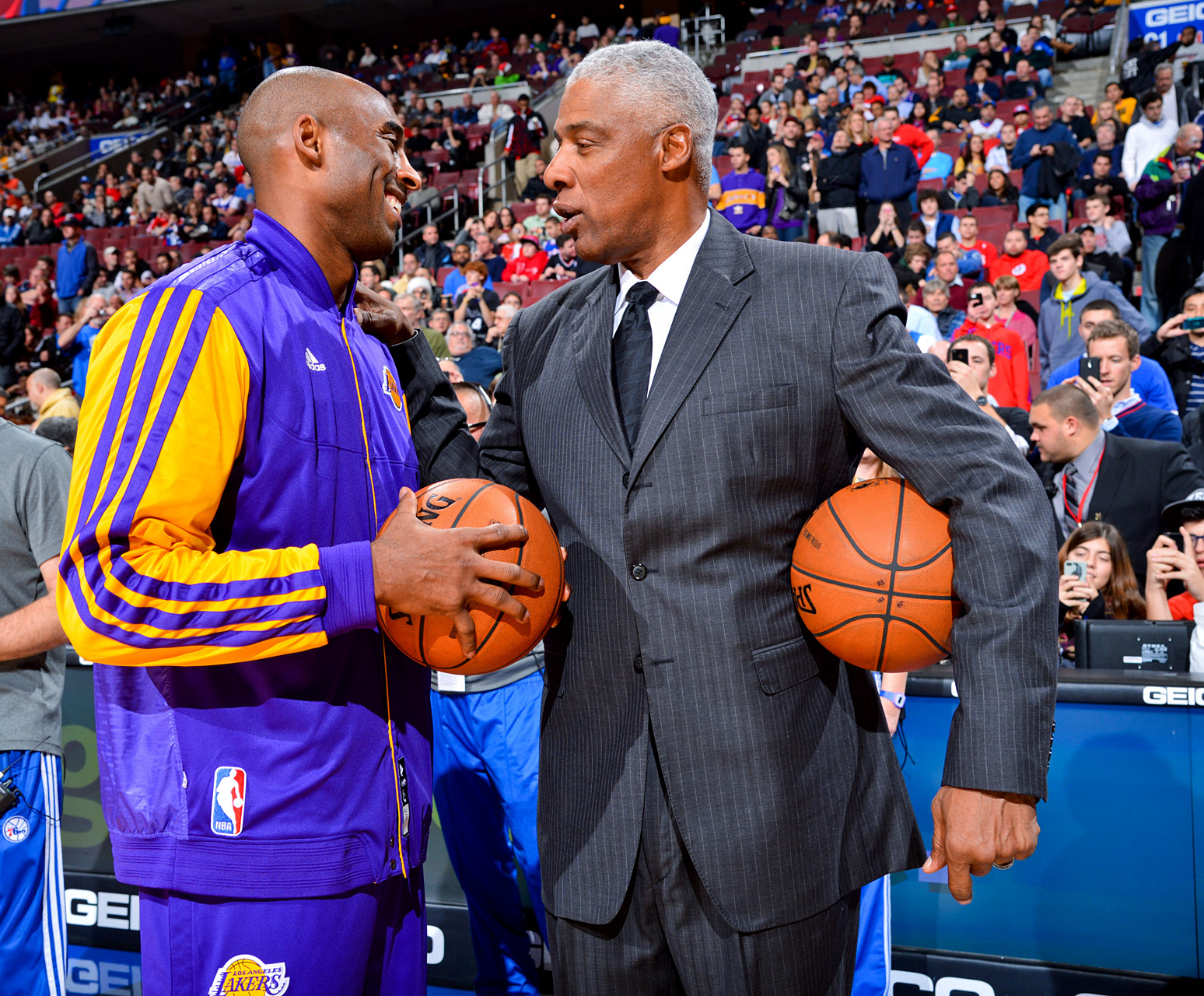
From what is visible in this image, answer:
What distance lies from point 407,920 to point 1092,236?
322 inches

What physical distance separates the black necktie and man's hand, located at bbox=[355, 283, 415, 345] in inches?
22.5

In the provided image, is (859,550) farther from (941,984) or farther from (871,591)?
(941,984)

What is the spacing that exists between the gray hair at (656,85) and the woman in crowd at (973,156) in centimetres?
931

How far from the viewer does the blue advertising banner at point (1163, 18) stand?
1319cm

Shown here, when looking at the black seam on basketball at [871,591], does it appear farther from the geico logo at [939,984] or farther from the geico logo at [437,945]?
the geico logo at [437,945]

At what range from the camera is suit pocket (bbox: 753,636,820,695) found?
5.63ft

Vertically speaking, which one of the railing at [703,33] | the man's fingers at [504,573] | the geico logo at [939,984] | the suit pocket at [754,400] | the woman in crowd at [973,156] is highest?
the railing at [703,33]

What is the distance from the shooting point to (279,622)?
1586 millimetres

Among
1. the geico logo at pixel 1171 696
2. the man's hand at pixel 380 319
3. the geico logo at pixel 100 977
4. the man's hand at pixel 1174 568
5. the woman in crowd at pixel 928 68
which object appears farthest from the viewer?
the woman in crowd at pixel 928 68

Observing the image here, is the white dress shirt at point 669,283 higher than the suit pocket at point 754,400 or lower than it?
higher

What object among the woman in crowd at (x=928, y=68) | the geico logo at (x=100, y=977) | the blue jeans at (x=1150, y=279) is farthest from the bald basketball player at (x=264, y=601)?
the woman in crowd at (x=928, y=68)

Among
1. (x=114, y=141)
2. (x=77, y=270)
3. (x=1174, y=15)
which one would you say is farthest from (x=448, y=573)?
(x=114, y=141)

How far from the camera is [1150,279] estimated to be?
28.6ft

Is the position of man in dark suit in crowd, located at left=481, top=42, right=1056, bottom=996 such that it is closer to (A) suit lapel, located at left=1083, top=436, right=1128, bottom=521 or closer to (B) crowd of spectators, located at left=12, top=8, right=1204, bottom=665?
(B) crowd of spectators, located at left=12, top=8, right=1204, bottom=665
